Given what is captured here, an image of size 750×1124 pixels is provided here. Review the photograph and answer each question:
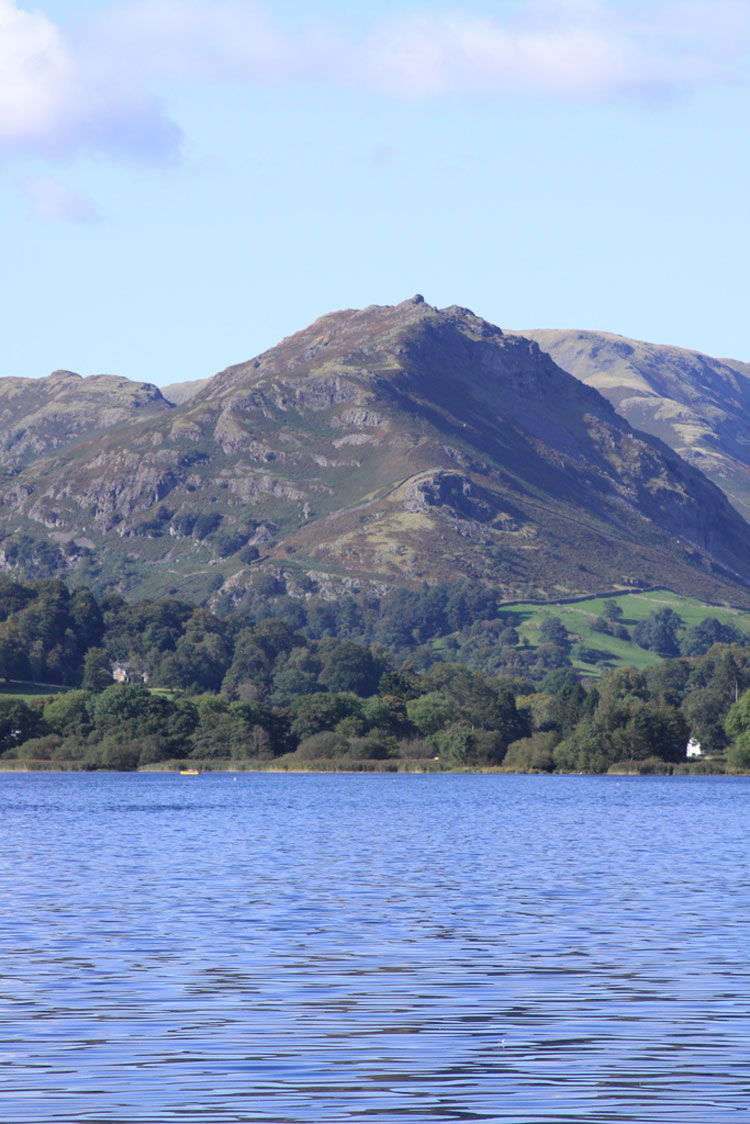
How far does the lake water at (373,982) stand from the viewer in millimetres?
24125

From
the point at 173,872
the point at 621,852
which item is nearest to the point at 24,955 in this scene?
the point at 173,872

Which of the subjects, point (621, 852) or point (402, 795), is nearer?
point (621, 852)

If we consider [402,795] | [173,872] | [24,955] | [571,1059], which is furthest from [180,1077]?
[402,795]

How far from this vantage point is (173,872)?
64.8m

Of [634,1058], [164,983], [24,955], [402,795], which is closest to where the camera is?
[634,1058]

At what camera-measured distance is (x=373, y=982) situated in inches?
1403

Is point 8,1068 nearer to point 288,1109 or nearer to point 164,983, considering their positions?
point 288,1109

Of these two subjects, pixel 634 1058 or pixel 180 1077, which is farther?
pixel 634 1058

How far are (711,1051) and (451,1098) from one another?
6354 mm

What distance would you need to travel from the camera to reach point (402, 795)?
155m

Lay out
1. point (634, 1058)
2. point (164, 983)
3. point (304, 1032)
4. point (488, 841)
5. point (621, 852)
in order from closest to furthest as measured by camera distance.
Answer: point (634, 1058) < point (304, 1032) < point (164, 983) < point (621, 852) < point (488, 841)

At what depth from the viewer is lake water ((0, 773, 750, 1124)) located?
24.1 m

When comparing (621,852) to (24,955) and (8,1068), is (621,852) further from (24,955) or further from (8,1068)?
(8,1068)

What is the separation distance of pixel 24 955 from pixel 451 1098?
1939cm
